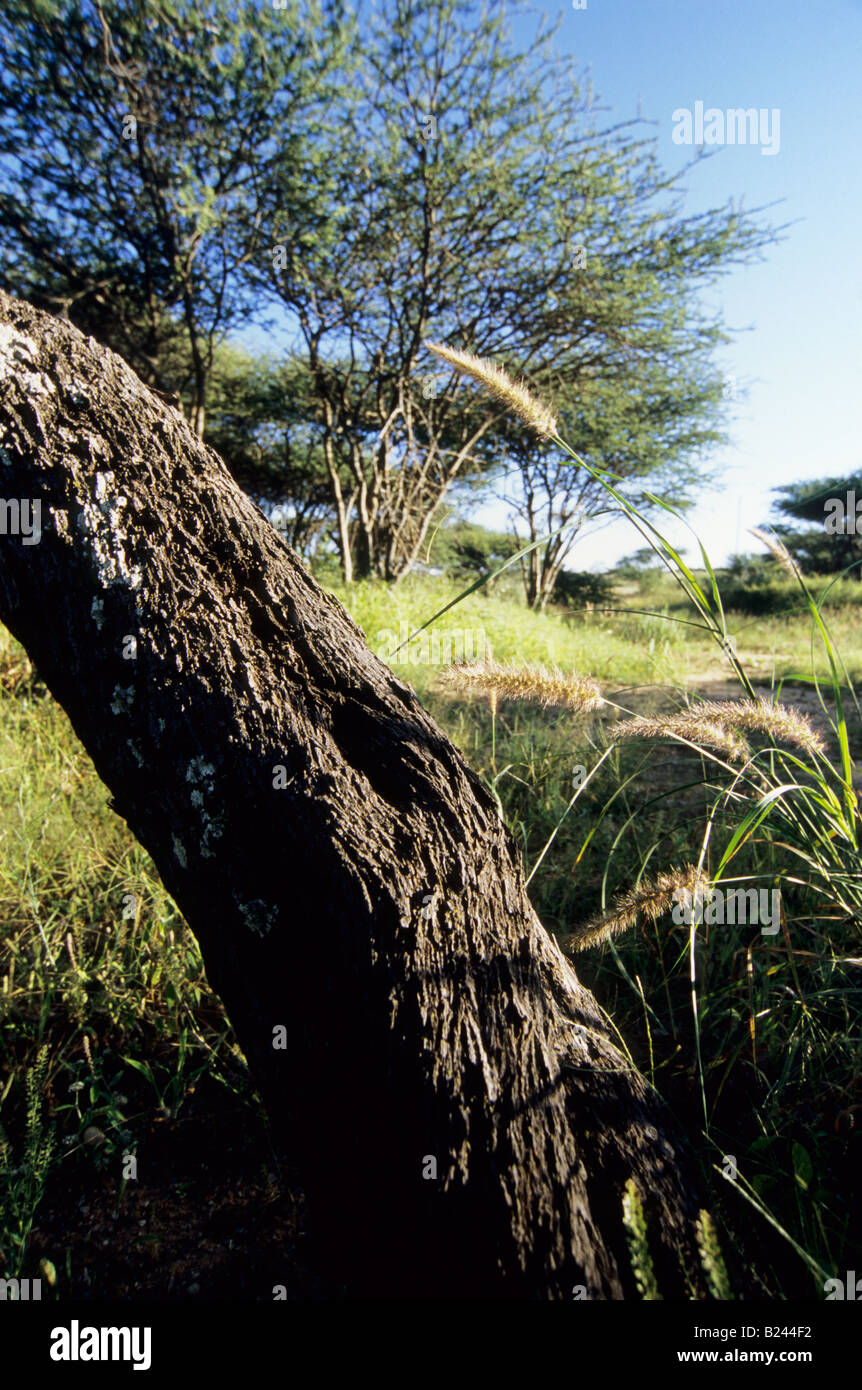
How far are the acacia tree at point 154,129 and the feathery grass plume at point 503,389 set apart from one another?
23.5 feet

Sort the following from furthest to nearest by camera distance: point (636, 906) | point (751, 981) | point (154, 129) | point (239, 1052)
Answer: point (154, 129)
point (239, 1052)
point (751, 981)
point (636, 906)

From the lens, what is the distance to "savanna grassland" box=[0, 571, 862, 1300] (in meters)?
1.32

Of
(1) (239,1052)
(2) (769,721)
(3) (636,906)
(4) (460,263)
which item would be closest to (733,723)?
(2) (769,721)

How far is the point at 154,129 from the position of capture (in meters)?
7.40

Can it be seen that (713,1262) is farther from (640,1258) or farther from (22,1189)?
(22,1189)

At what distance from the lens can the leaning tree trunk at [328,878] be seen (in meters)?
0.95

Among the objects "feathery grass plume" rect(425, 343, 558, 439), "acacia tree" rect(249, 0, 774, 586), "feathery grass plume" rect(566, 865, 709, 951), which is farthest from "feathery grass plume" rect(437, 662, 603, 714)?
"acacia tree" rect(249, 0, 774, 586)

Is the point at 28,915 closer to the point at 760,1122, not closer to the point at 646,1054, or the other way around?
the point at 646,1054

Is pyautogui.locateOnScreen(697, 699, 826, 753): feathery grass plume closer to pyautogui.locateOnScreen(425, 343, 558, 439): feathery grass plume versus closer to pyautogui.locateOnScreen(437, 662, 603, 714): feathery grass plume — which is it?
pyautogui.locateOnScreen(437, 662, 603, 714): feathery grass plume

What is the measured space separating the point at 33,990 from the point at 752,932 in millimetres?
2068

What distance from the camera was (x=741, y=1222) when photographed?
1257 millimetres

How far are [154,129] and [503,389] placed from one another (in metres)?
8.83

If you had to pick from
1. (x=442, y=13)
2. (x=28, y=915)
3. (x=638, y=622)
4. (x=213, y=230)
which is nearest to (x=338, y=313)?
(x=213, y=230)

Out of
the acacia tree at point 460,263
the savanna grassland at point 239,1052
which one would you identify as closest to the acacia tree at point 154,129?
the acacia tree at point 460,263
